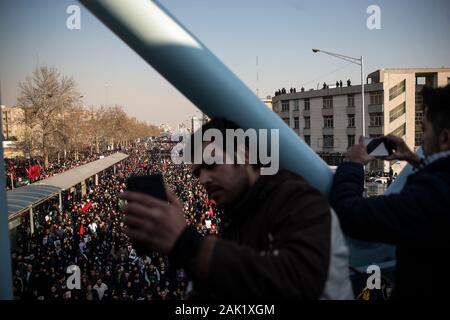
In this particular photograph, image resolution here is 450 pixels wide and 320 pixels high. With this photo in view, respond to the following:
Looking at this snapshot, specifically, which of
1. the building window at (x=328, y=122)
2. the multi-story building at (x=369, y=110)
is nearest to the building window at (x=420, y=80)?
the multi-story building at (x=369, y=110)

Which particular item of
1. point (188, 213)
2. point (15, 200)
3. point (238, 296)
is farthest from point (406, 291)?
point (15, 200)

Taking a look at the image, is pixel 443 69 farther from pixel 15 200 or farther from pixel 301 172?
pixel 301 172

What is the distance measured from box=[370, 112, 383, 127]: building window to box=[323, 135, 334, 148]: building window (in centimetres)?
493

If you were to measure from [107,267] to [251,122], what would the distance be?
31.5ft

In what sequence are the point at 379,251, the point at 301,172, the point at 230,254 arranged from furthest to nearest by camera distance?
the point at 379,251, the point at 301,172, the point at 230,254

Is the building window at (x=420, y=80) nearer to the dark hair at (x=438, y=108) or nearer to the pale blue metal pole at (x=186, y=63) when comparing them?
the dark hair at (x=438, y=108)

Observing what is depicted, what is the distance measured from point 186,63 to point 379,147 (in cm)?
98

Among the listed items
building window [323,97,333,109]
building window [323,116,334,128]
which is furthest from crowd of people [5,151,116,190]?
building window [323,97,333,109]

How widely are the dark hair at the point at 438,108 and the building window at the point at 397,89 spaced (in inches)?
1487

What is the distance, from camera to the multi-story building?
117 feet

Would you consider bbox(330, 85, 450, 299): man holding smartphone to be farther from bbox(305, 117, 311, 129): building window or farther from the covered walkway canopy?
bbox(305, 117, 311, 129): building window

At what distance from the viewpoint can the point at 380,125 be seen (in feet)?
119

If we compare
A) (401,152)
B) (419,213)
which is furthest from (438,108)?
(419,213)

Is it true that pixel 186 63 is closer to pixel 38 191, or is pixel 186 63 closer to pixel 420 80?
pixel 38 191
